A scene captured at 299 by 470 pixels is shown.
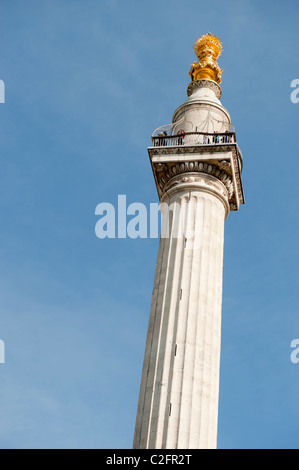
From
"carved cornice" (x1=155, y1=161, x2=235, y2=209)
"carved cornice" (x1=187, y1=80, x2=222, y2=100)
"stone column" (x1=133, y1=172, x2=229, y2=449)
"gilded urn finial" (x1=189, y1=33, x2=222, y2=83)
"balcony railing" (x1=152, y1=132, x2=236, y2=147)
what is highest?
"gilded urn finial" (x1=189, y1=33, x2=222, y2=83)

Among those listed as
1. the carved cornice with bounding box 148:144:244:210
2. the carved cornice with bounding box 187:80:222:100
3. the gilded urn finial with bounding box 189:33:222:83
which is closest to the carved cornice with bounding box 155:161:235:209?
the carved cornice with bounding box 148:144:244:210

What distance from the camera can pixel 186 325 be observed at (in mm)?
28453

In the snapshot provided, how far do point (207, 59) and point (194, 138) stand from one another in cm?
800

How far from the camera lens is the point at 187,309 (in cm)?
2897

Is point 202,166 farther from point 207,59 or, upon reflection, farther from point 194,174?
point 207,59

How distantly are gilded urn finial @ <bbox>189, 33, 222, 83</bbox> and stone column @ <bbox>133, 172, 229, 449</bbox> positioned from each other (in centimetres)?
909

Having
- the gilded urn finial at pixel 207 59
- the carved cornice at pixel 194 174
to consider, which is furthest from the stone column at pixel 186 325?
the gilded urn finial at pixel 207 59

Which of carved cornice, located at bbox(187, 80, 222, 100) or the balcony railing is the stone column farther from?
carved cornice, located at bbox(187, 80, 222, 100)

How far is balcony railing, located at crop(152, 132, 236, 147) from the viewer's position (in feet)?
112

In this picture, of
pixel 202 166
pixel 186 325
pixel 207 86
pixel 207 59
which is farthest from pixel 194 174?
pixel 207 59

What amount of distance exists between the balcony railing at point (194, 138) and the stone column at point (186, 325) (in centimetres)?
198

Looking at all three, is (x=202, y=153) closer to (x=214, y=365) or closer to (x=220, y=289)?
(x=220, y=289)

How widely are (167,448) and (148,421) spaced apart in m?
1.44
